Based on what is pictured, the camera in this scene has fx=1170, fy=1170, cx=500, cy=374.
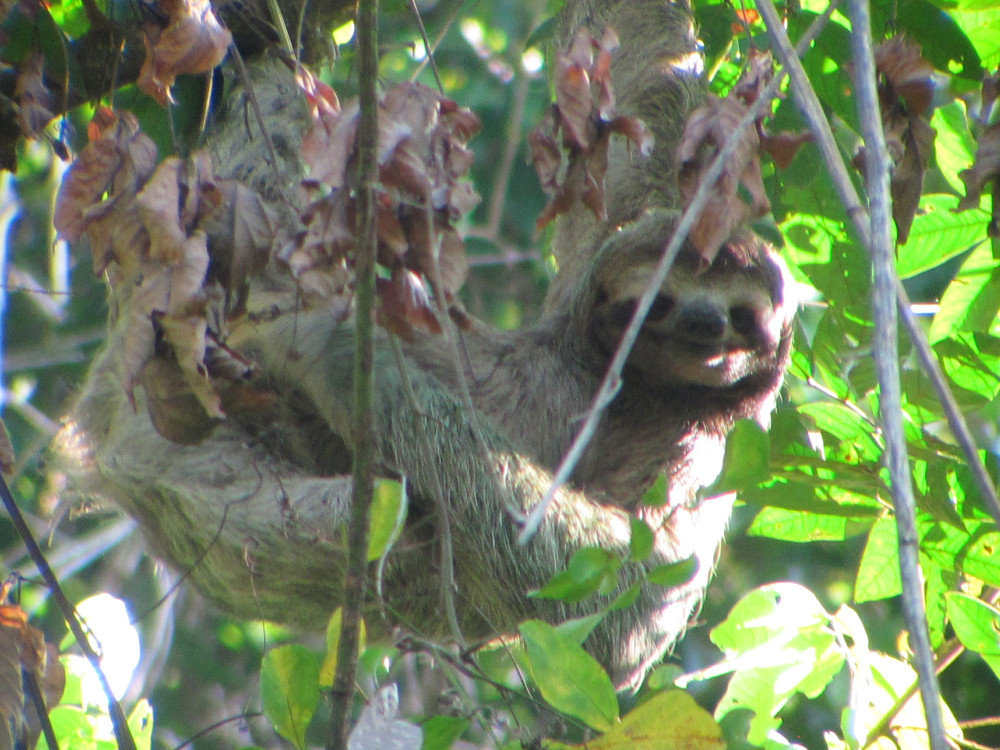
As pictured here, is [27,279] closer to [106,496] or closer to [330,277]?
[106,496]

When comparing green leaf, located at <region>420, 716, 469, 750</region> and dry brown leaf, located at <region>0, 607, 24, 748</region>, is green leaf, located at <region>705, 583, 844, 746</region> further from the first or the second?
dry brown leaf, located at <region>0, 607, 24, 748</region>

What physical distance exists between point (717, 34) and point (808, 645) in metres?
2.46

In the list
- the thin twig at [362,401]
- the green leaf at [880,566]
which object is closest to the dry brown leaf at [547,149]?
the thin twig at [362,401]

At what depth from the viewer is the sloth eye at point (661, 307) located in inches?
172

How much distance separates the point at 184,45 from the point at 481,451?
1588 mm

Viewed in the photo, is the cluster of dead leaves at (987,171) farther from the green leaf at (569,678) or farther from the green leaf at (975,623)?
the green leaf at (569,678)

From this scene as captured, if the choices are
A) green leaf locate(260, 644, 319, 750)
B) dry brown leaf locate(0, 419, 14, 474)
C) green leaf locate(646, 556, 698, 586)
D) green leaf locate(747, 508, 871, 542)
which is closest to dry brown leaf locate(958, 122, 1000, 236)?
green leaf locate(646, 556, 698, 586)

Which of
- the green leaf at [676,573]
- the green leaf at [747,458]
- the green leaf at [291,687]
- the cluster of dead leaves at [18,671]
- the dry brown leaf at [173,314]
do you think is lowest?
the cluster of dead leaves at [18,671]

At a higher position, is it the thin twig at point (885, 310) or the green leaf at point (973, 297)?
the thin twig at point (885, 310)

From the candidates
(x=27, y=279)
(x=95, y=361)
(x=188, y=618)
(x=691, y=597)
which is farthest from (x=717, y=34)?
(x=188, y=618)

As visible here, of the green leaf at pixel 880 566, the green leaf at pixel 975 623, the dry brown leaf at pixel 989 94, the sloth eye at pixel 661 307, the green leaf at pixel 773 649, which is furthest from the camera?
the sloth eye at pixel 661 307

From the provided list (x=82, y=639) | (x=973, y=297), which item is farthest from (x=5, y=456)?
(x=973, y=297)

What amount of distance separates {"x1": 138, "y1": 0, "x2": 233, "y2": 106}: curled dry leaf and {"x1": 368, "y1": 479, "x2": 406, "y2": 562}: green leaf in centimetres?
120

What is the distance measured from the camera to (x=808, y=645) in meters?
3.86
